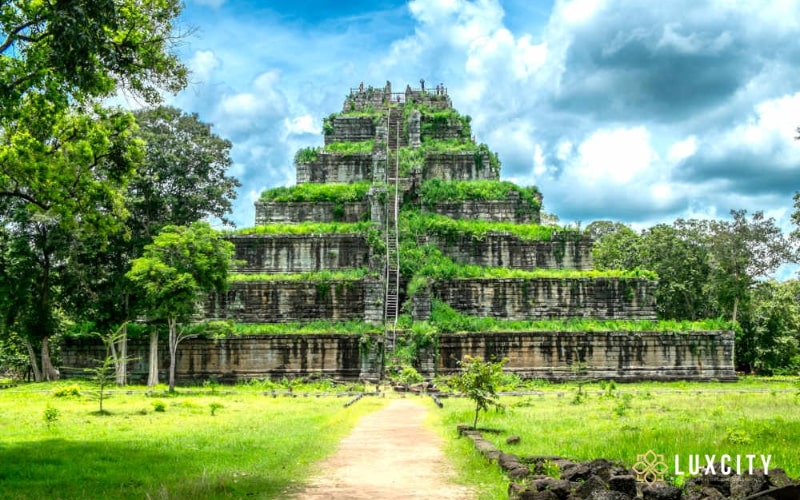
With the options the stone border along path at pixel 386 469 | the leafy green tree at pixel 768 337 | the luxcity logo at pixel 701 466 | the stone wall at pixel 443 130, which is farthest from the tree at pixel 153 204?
the leafy green tree at pixel 768 337

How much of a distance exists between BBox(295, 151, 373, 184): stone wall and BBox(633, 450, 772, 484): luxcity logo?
1319 inches

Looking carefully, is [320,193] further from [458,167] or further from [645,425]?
[645,425]

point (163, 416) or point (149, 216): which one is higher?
point (149, 216)

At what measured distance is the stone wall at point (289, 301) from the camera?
33.4 m

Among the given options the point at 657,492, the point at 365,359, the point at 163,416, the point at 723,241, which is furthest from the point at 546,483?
the point at 723,241

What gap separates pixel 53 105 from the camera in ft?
45.7

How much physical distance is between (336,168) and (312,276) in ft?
35.3

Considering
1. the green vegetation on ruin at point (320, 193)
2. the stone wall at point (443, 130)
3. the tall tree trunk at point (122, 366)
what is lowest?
the tall tree trunk at point (122, 366)

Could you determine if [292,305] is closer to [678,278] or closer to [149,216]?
[149,216]

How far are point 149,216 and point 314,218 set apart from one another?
28.2 feet

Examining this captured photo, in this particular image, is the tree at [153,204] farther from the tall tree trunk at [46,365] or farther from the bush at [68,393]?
the bush at [68,393]

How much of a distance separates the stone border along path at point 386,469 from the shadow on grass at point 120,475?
31.1 inches

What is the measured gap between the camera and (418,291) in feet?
107

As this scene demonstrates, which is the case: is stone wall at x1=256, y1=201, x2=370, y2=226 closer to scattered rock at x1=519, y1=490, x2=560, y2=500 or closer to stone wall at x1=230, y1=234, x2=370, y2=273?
stone wall at x1=230, y1=234, x2=370, y2=273
